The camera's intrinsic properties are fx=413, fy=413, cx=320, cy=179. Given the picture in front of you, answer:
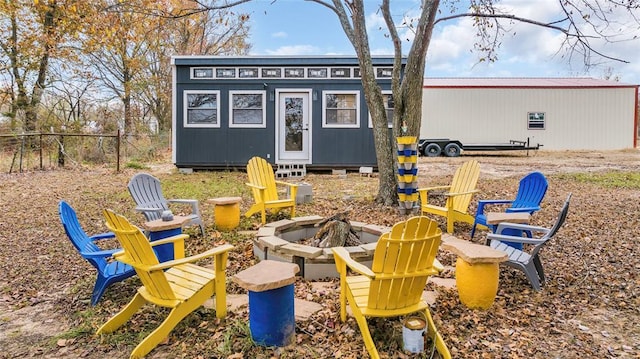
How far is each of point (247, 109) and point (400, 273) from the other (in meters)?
8.90

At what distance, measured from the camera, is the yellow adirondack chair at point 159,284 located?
2.17 m

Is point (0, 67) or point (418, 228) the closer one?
point (418, 228)

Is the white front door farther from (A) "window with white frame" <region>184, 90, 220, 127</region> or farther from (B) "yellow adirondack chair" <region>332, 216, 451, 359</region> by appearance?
(B) "yellow adirondack chair" <region>332, 216, 451, 359</region>

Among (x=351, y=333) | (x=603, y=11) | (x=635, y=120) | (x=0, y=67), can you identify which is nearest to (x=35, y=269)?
(x=351, y=333)

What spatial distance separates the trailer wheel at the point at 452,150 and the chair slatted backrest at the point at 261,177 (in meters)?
12.6

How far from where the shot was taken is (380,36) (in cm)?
640

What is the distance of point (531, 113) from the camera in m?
17.6

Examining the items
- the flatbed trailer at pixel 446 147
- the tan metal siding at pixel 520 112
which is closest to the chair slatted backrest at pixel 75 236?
the flatbed trailer at pixel 446 147

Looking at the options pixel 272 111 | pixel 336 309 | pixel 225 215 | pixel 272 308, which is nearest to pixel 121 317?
pixel 272 308

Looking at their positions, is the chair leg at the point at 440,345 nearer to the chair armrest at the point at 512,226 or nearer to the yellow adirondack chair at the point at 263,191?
the chair armrest at the point at 512,226

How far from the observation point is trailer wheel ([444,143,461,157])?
16547 mm

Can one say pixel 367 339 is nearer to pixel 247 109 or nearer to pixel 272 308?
pixel 272 308

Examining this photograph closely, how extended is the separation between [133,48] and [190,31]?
10.5 feet

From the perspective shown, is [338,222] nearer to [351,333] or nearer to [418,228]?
[351,333]
